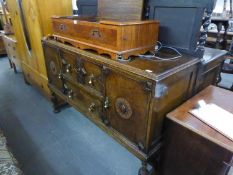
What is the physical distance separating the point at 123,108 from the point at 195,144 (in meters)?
0.44

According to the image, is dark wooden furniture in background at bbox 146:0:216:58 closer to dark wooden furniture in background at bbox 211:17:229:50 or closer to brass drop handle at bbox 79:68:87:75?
brass drop handle at bbox 79:68:87:75

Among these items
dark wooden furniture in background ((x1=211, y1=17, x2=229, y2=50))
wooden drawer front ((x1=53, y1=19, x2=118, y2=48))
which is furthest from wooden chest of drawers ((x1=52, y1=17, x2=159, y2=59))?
dark wooden furniture in background ((x1=211, y1=17, x2=229, y2=50))

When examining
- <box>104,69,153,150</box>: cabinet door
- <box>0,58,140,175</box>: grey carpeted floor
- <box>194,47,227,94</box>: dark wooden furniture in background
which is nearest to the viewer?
<box>104,69,153,150</box>: cabinet door

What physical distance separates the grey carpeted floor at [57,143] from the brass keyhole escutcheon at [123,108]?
57 centimetres

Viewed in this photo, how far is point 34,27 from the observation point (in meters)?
1.98

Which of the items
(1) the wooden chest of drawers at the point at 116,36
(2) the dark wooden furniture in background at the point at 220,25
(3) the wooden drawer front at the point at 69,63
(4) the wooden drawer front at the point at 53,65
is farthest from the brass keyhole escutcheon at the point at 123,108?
(2) the dark wooden furniture in background at the point at 220,25

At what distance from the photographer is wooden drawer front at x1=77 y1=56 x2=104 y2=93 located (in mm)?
1219

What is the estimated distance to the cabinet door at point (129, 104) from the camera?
3.17 feet

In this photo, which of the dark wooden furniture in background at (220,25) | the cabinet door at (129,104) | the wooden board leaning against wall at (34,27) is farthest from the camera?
the dark wooden furniture in background at (220,25)

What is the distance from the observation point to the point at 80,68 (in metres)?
1.37


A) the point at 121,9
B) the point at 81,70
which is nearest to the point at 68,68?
the point at 81,70

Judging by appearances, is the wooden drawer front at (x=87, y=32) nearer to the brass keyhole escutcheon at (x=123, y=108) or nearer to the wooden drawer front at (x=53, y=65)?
the wooden drawer front at (x=53, y=65)

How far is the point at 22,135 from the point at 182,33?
1727mm

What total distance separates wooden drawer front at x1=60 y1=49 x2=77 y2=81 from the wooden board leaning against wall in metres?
A: 0.59
